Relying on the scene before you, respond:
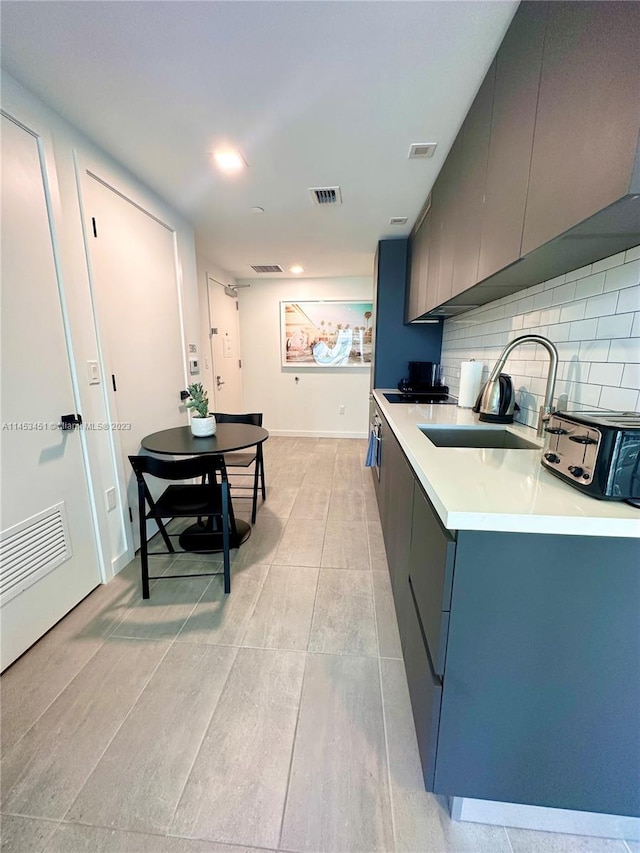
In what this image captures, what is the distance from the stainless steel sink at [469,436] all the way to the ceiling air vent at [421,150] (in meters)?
1.53

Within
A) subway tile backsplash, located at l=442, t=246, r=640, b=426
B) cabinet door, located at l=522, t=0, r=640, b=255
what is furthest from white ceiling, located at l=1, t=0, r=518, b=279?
subway tile backsplash, located at l=442, t=246, r=640, b=426

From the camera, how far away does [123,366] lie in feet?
6.50

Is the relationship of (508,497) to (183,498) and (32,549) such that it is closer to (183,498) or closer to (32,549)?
(183,498)

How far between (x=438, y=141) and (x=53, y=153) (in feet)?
6.24

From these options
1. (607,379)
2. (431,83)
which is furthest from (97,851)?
(431,83)

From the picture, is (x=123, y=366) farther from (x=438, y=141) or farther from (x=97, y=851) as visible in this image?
(x=438, y=141)

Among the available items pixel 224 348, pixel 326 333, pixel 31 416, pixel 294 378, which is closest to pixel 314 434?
pixel 294 378

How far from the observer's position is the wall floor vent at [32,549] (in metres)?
1.34

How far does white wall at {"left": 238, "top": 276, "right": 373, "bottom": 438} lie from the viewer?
15.4ft

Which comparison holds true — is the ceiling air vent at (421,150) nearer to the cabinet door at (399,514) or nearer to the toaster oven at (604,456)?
the cabinet door at (399,514)

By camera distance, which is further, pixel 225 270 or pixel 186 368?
pixel 225 270

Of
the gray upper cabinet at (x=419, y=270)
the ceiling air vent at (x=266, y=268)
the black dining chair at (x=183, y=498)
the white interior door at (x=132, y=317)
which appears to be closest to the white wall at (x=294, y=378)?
the ceiling air vent at (x=266, y=268)

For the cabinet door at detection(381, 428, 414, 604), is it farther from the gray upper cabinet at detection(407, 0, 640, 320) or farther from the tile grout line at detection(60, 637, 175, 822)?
the tile grout line at detection(60, 637, 175, 822)

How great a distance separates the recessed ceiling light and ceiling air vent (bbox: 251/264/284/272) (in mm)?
2173
